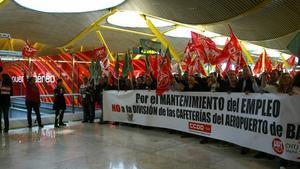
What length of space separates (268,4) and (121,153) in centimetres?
955

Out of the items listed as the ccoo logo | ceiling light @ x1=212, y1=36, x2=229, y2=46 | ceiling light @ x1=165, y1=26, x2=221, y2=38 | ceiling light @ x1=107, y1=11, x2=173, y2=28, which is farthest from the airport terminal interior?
ceiling light @ x1=212, y1=36, x2=229, y2=46

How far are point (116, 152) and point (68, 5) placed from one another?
1067 cm

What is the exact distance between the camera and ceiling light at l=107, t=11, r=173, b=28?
62.2 feet

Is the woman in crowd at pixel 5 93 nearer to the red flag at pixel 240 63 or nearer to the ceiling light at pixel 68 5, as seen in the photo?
the ceiling light at pixel 68 5

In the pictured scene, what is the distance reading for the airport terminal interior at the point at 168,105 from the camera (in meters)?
5.88

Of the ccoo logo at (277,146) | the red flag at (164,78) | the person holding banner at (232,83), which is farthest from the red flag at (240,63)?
Answer: the ccoo logo at (277,146)

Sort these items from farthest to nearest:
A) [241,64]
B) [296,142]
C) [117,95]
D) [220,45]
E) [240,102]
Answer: [220,45], [117,95], [241,64], [240,102], [296,142]

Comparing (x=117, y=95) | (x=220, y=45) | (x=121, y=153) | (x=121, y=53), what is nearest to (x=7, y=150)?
(x=121, y=153)

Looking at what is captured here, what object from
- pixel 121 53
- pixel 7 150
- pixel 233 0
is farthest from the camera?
pixel 121 53

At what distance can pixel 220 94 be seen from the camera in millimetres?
7340

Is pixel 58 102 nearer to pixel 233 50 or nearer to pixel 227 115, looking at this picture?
pixel 233 50

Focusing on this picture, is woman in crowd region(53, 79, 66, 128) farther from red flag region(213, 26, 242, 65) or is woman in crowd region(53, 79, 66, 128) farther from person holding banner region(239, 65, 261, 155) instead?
person holding banner region(239, 65, 261, 155)

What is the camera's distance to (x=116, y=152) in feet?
22.4

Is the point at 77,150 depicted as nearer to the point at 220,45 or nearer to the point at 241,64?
the point at 241,64
